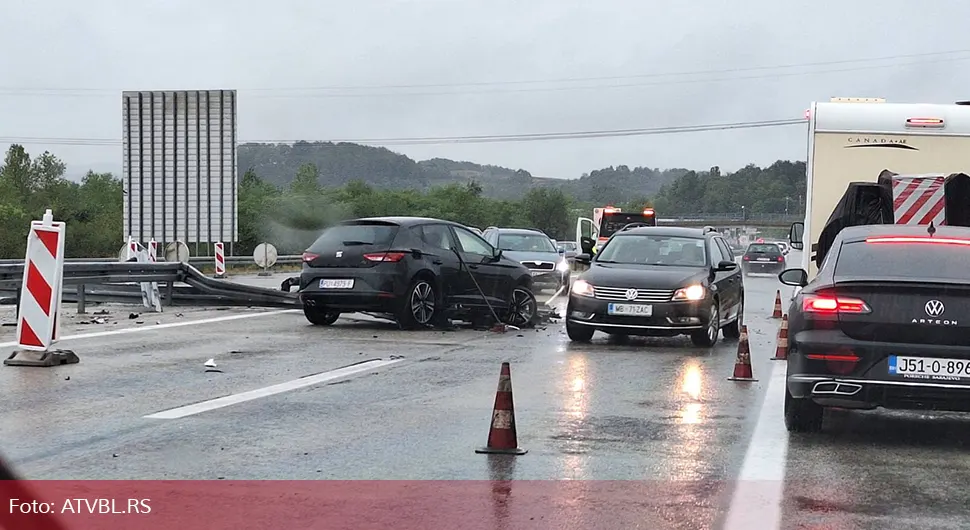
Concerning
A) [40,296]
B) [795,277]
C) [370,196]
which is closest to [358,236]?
[40,296]

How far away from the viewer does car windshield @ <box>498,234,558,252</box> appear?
27812 mm

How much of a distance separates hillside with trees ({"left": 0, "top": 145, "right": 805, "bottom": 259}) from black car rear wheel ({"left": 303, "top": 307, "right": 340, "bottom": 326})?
15457 mm

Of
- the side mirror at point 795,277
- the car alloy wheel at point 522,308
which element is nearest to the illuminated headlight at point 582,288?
the car alloy wheel at point 522,308

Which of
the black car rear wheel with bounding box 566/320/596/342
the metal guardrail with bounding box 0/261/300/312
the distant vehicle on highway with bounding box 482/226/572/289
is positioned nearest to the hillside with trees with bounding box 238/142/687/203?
the distant vehicle on highway with bounding box 482/226/572/289

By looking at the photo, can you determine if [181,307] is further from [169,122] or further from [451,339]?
[169,122]

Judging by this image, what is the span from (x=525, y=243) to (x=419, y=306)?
12.2 metres

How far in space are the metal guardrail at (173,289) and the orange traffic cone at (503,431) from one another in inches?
445

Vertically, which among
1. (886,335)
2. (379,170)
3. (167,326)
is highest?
(379,170)

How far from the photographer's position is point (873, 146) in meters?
15.3

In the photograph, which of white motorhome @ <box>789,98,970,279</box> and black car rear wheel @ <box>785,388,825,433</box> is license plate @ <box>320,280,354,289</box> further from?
black car rear wheel @ <box>785,388,825,433</box>

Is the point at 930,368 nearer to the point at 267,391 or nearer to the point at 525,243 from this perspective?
the point at 267,391

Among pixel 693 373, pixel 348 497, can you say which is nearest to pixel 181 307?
pixel 693 373

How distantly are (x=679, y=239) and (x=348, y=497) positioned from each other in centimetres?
1085

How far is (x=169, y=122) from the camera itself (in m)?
32.4
